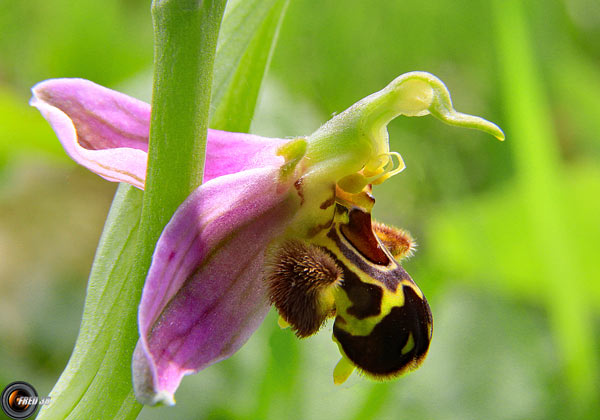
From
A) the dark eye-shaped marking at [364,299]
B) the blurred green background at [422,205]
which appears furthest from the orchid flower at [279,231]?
the blurred green background at [422,205]

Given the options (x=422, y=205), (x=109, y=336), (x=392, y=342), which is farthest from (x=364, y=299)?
(x=422, y=205)

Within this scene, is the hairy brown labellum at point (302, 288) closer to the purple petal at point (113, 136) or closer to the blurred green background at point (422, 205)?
the purple petal at point (113, 136)

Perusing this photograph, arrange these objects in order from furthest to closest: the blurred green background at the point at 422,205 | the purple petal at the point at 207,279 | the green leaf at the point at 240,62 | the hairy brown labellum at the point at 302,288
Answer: the blurred green background at the point at 422,205 < the green leaf at the point at 240,62 < the hairy brown labellum at the point at 302,288 < the purple petal at the point at 207,279

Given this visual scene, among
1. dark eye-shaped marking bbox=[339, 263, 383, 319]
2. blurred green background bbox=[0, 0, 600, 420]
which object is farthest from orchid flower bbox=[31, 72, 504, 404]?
blurred green background bbox=[0, 0, 600, 420]

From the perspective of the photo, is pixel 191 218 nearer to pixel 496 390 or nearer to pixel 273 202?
pixel 273 202

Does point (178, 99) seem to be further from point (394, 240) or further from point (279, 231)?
point (394, 240)

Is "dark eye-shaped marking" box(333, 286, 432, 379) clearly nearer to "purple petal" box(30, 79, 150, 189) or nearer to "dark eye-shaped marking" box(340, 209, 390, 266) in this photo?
"dark eye-shaped marking" box(340, 209, 390, 266)

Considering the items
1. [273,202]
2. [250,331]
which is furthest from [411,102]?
[250,331]
